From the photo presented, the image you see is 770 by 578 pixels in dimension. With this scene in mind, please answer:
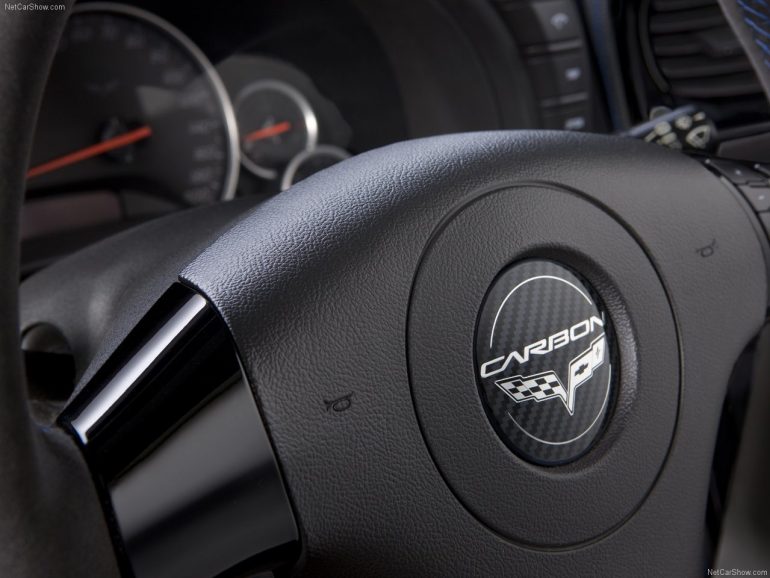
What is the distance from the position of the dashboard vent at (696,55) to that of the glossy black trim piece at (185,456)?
98 centimetres

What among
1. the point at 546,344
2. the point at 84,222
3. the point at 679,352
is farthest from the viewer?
the point at 84,222

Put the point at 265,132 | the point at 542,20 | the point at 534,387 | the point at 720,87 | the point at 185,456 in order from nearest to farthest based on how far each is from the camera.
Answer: the point at 185,456, the point at 534,387, the point at 720,87, the point at 542,20, the point at 265,132

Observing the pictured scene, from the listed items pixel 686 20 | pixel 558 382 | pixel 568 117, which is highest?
pixel 686 20

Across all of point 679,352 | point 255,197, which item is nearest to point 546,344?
point 679,352

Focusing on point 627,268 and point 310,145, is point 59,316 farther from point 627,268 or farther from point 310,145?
point 310,145

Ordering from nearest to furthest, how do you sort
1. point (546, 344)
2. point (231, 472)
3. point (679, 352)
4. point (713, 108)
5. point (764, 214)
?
point (231, 472) → point (546, 344) → point (679, 352) → point (764, 214) → point (713, 108)

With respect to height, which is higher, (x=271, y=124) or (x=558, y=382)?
(x=271, y=124)

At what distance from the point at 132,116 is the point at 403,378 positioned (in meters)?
1.57

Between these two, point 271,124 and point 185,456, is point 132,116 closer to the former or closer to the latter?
point 271,124

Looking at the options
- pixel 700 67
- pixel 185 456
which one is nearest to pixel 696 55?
pixel 700 67

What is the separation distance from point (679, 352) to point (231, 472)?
41 centimetres

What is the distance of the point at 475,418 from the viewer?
2.30 feet

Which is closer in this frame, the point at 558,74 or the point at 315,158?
the point at 558,74

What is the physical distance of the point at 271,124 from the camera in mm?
2373
